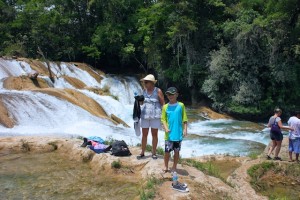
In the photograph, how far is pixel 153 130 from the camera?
605 centimetres

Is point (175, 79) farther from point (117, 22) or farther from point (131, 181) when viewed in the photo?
point (131, 181)

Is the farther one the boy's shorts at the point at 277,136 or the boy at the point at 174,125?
the boy's shorts at the point at 277,136

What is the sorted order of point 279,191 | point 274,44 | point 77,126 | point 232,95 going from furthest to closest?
point 232,95
point 274,44
point 77,126
point 279,191

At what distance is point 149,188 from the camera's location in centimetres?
491

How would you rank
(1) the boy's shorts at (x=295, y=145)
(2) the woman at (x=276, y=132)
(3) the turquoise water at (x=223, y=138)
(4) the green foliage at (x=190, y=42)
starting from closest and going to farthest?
(1) the boy's shorts at (x=295, y=145)
(2) the woman at (x=276, y=132)
(3) the turquoise water at (x=223, y=138)
(4) the green foliage at (x=190, y=42)

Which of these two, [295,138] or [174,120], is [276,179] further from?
[174,120]

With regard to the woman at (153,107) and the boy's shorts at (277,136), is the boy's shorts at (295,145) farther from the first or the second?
the woman at (153,107)

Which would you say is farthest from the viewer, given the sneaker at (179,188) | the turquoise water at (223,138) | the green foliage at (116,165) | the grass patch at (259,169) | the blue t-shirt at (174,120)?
the turquoise water at (223,138)

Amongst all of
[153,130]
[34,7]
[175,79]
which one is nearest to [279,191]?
[153,130]

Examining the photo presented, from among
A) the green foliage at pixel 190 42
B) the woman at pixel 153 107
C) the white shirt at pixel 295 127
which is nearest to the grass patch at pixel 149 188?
the woman at pixel 153 107

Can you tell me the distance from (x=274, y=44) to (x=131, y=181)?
15.7m

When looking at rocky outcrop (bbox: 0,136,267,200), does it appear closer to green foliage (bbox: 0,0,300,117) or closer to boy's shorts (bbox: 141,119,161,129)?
boy's shorts (bbox: 141,119,161,129)

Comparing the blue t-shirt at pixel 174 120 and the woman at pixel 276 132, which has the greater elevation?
the blue t-shirt at pixel 174 120

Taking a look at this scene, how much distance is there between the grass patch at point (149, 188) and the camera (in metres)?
4.64
